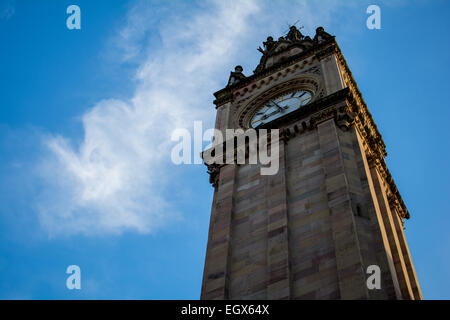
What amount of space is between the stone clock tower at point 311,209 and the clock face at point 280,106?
82 millimetres

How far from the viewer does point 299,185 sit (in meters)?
25.0

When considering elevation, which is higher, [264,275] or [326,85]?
[326,85]

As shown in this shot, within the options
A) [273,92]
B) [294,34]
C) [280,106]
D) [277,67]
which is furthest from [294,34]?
[280,106]

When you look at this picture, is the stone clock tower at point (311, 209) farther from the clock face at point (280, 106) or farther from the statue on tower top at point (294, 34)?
the statue on tower top at point (294, 34)

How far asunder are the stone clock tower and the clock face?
0.08 meters

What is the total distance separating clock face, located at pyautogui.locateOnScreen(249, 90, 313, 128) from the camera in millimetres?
33119

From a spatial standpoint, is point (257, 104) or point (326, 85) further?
point (257, 104)

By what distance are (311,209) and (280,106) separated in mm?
12140

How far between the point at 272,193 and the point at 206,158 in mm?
6921
